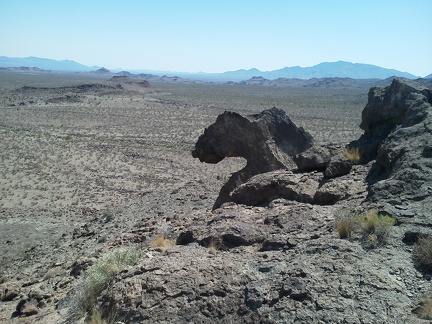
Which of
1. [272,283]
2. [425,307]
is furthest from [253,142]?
[425,307]

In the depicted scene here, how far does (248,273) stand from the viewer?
229 inches

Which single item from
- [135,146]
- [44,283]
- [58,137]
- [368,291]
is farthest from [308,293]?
[58,137]

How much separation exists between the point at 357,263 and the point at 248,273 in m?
1.45

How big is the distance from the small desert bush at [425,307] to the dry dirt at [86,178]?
18.0ft

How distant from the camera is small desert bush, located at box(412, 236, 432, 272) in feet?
17.3

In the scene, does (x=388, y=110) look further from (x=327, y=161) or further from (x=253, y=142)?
(x=253, y=142)

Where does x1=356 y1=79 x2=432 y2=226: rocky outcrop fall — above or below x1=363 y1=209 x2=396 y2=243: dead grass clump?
above

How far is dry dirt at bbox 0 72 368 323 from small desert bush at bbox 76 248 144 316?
2.74 feet

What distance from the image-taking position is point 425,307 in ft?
15.1

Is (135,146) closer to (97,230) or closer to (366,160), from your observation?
(97,230)

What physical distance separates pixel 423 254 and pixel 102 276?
186 inches

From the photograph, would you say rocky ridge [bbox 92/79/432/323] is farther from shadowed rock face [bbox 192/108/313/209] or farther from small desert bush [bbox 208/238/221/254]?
shadowed rock face [bbox 192/108/313/209]

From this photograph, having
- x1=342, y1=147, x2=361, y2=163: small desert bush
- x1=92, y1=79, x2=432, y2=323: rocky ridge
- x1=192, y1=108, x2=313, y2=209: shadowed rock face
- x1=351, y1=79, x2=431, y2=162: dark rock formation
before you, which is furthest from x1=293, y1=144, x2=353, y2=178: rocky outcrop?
x1=192, y1=108, x2=313, y2=209: shadowed rock face

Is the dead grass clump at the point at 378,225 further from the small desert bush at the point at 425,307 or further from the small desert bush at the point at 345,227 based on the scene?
the small desert bush at the point at 425,307
